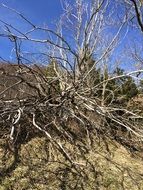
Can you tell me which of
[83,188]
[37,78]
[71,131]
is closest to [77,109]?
[71,131]

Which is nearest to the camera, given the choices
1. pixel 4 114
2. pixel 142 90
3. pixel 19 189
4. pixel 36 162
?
pixel 19 189

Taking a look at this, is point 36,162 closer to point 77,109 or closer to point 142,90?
point 77,109

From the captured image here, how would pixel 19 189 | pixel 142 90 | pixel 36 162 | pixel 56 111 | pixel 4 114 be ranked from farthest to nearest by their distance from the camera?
pixel 142 90
pixel 56 111
pixel 4 114
pixel 36 162
pixel 19 189

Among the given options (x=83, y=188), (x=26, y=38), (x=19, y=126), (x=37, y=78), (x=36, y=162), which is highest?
(x=26, y=38)

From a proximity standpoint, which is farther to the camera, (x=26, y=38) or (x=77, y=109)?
(x=77, y=109)

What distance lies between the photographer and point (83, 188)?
17.1 ft

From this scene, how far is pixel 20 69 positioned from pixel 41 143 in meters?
1.19

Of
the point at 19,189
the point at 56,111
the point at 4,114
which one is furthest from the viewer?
the point at 56,111

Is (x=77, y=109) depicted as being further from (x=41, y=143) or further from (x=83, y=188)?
(x=83, y=188)

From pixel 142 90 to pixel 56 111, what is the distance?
8599 mm

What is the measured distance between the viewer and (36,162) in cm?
555

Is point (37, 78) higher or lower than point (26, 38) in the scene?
lower

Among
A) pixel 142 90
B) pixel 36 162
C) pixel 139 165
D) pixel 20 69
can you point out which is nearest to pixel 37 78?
pixel 20 69

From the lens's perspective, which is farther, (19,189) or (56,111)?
(56,111)
